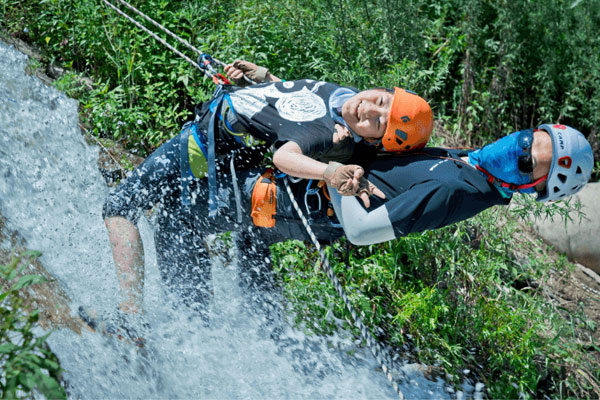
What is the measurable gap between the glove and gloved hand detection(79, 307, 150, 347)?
145 cm

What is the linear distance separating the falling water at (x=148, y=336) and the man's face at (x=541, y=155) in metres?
1.79

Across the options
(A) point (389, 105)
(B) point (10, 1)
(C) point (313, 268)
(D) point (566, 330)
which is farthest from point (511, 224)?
(B) point (10, 1)

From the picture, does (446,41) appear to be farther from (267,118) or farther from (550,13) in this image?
(267,118)

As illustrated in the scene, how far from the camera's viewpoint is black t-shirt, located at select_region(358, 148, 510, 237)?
8.29ft

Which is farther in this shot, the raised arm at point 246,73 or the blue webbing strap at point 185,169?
the raised arm at point 246,73

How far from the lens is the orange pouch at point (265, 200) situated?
3.01 m

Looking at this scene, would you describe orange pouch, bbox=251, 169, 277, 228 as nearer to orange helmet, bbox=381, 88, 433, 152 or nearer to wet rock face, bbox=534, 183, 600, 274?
orange helmet, bbox=381, 88, 433, 152

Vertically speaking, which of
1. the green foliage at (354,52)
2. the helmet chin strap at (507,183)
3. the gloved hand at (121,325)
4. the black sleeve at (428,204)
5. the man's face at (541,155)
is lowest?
the gloved hand at (121,325)

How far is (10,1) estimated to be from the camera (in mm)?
5520

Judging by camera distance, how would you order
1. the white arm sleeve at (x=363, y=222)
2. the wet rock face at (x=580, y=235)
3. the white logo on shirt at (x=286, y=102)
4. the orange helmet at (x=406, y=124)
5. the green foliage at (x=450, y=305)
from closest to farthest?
the white arm sleeve at (x=363, y=222) → the orange helmet at (x=406, y=124) → the white logo on shirt at (x=286, y=102) → the green foliage at (x=450, y=305) → the wet rock face at (x=580, y=235)

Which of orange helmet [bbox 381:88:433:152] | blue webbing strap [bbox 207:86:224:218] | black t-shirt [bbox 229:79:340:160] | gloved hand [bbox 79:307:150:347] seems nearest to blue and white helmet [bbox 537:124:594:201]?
orange helmet [bbox 381:88:433:152]

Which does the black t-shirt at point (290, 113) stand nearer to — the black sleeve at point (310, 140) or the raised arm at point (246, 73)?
the black sleeve at point (310, 140)

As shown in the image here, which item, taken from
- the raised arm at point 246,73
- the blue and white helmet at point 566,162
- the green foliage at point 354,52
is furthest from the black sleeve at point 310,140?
the green foliage at point 354,52

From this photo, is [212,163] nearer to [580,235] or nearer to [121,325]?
[121,325]
